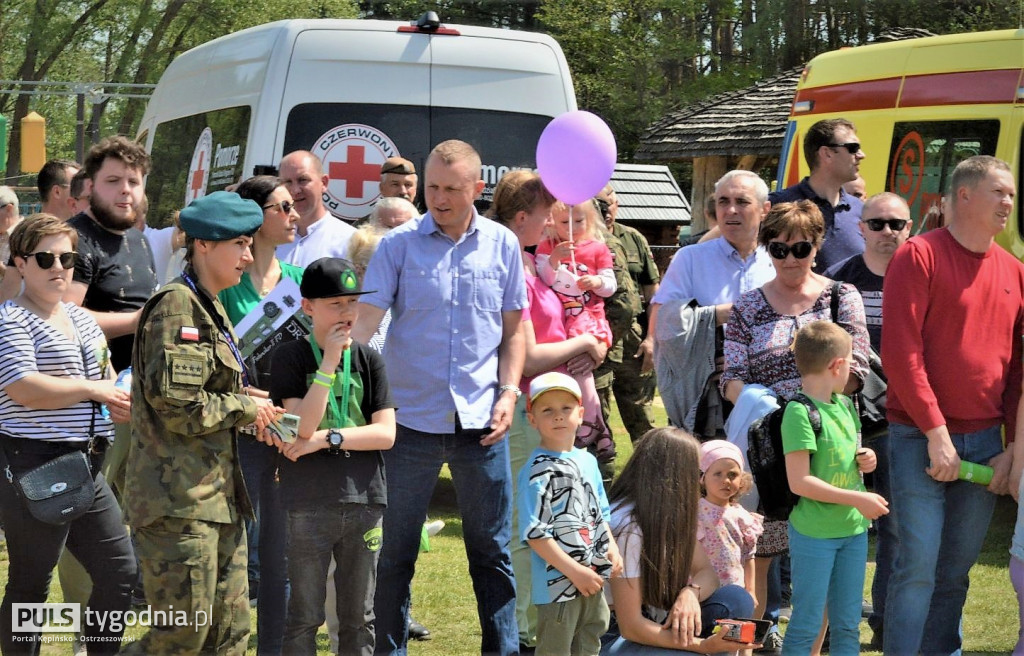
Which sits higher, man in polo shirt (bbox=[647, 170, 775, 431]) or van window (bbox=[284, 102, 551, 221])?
van window (bbox=[284, 102, 551, 221])

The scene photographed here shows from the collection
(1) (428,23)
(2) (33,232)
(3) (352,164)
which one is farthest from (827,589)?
(1) (428,23)

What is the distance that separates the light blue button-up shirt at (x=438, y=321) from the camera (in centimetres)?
489

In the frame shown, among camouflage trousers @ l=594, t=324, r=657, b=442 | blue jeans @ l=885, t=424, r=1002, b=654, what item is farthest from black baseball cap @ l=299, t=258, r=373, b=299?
camouflage trousers @ l=594, t=324, r=657, b=442

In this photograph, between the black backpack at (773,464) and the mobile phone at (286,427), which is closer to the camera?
the mobile phone at (286,427)

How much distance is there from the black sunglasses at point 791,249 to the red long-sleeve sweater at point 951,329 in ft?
1.26

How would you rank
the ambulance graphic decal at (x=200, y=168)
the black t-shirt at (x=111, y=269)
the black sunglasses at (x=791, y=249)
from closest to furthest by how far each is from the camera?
the black sunglasses at (x=791, y=249) → the black t-shirt at (x=111, y=269) → the ambulance graphic decal at (x=200, y=168)

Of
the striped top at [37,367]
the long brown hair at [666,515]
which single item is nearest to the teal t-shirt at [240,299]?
the striped top at [37,367]

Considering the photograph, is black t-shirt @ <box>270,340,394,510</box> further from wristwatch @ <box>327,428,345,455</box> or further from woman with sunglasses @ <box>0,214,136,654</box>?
woman with sunglasses @ <box>0,214,136,654</box>

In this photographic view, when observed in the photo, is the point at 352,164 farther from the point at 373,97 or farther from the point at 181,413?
the point at 181,413

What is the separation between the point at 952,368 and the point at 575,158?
77.1 inches

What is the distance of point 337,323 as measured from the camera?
439cm

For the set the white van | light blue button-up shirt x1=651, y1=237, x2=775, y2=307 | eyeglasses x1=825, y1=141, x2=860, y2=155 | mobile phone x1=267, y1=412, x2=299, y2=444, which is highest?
the white van

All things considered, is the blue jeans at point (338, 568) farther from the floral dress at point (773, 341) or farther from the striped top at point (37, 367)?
the floral dress at point (773, 341)

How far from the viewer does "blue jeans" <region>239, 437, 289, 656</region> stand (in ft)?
15.8
